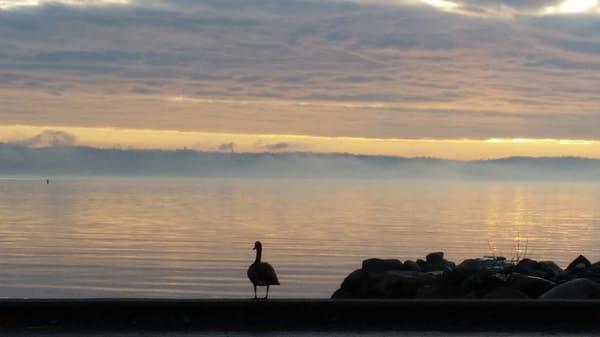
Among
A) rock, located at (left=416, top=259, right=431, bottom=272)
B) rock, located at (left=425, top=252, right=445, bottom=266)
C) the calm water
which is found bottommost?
the calm water

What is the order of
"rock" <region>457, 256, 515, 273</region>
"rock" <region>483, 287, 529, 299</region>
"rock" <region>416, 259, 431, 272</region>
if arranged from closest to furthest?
1. "rock" <region>483, 287, 529, 299</region>
2. "rock" <region>457, 256, 515, 273</region>
3. "rock" <region>416, 259, 431, 272</region>

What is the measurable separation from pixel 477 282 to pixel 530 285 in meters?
1.49

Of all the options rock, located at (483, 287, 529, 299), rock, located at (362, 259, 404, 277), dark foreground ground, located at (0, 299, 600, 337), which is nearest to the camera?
dark foreground ground, located at (0, 299, 600, 337)

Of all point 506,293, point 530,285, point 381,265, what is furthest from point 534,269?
point 506,293

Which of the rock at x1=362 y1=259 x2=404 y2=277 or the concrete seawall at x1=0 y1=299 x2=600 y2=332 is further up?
the concrete seawall at x1=0 y1=299 x2=600 y2=332

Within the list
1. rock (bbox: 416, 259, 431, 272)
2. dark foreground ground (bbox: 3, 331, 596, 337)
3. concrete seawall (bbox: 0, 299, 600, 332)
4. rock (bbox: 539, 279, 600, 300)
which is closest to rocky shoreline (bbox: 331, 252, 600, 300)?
rock (bbox: 539, 279, 600, 300)

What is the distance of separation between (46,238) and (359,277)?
37.7m

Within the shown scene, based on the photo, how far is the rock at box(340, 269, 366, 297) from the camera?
2581 centimetres

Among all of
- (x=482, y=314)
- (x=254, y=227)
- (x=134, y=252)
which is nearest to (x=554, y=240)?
(x=254, y=227)

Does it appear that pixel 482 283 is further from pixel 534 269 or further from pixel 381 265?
pixel 381 265

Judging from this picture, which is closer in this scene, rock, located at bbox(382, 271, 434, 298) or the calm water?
rock, located at bbox(382, 271, 434, 298)

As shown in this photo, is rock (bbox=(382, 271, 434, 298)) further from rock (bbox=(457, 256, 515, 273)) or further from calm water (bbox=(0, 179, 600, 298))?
calm water (bbox=(0, 179, 600, 298))

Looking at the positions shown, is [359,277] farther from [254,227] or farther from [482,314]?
[254,227]

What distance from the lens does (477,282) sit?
2225cm
